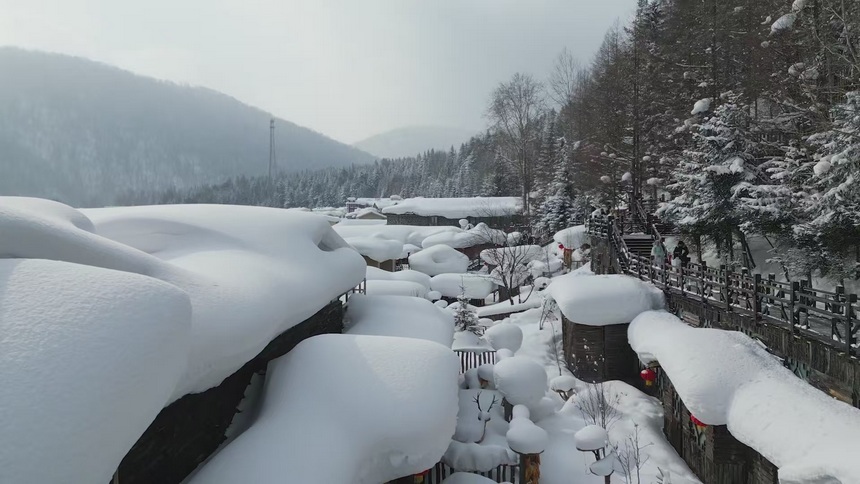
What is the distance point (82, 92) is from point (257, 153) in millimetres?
61392

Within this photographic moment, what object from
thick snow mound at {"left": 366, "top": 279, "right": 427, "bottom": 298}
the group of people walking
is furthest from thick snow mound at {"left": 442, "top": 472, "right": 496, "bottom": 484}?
the group of people walking

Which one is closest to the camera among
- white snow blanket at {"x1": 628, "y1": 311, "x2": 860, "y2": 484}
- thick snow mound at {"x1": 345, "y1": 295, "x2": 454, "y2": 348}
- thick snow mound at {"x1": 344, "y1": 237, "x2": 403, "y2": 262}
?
white snow blanket at {"x1": 628, "y1": 311, "x2": 860, "y2": 484}

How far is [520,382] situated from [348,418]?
17.7ft

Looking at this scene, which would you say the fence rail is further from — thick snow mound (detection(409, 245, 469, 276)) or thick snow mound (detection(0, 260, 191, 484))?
thick snow mound (detection(409, 245, 469, 276))

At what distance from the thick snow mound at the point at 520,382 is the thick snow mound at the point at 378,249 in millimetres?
19986

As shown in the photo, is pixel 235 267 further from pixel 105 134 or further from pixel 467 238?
pixel 105 134

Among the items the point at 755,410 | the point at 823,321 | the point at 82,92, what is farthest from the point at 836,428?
the point at 82,92

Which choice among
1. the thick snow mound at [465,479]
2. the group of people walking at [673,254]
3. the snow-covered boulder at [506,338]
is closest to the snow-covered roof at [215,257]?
the thick snow mound at [465,479]

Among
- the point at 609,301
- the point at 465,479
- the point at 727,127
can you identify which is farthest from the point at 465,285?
the point at 465,479

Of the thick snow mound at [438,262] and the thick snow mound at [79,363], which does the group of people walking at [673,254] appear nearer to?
the thick snow mound at [79,363]

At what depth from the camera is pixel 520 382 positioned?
945 centimetres

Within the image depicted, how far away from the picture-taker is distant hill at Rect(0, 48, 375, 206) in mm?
43562

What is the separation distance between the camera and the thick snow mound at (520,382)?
372 inches

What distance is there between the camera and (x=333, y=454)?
456cm
